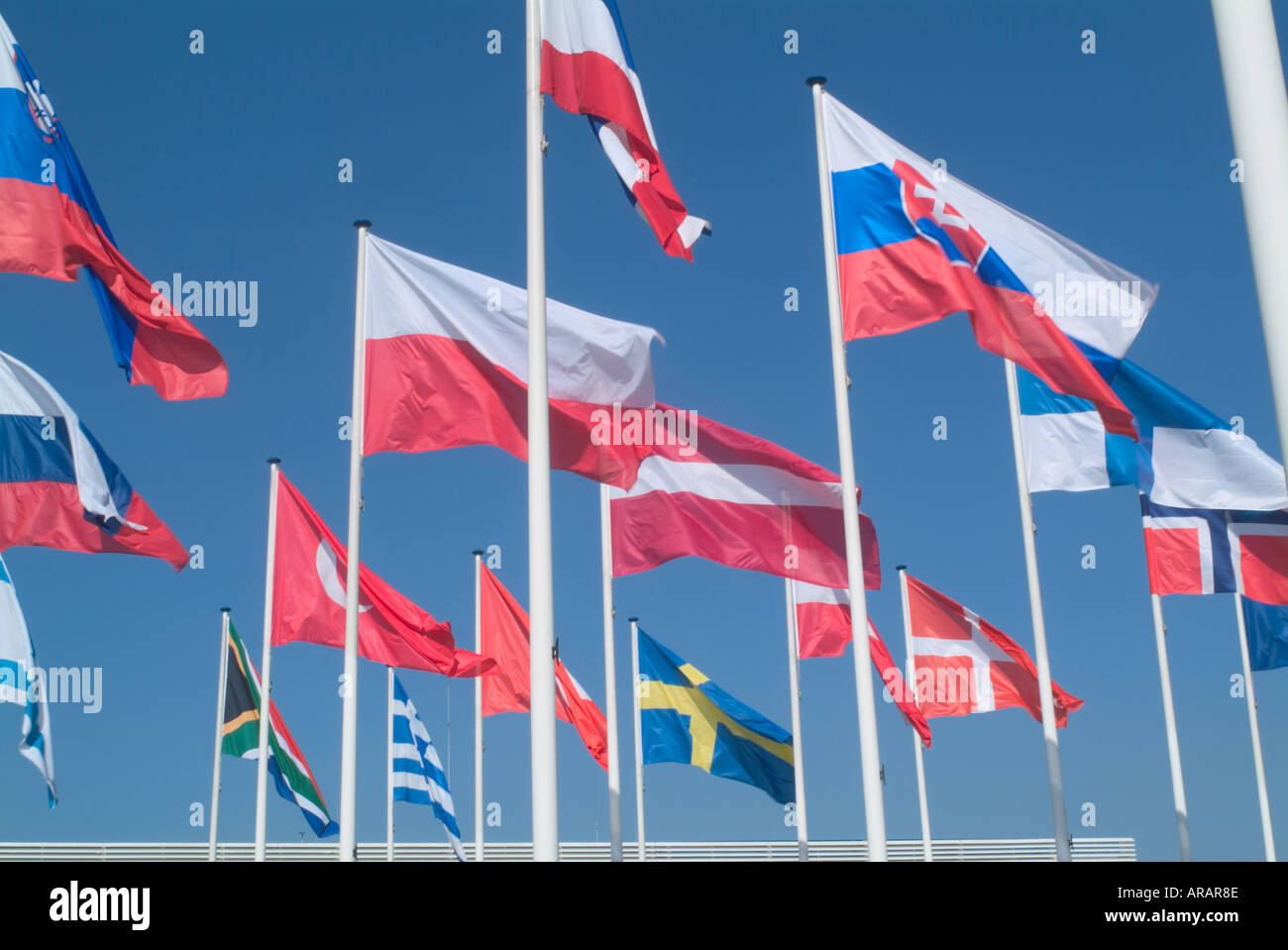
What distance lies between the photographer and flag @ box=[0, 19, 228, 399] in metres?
13.8

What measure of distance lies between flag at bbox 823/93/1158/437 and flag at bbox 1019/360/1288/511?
15.6 ft

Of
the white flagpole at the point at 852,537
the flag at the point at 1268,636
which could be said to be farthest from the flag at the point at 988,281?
the flag at the point at 1268,636

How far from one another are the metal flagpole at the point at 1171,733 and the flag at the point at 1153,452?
6.99 metres

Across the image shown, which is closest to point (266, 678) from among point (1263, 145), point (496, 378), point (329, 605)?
point (329, 605)

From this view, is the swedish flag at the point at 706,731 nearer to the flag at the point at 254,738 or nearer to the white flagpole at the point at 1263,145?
the flag at the point at 254,738

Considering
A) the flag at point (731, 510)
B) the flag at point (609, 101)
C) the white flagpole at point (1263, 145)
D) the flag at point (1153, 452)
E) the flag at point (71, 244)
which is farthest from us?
the flag at point (1153, 452)

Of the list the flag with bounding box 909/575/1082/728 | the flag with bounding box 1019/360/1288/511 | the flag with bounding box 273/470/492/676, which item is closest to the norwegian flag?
the flag with bounding box 1019/360/1288/511

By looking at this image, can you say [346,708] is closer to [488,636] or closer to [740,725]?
[488,636]

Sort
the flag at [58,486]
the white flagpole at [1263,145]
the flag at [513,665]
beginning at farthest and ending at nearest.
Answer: the flag at [513,665], the flag at [58,486], the white flagpole at [1263,145]

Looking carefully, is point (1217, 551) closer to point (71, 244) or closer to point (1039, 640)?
point (1039, 640)

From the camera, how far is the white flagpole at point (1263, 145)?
6.01 metres
